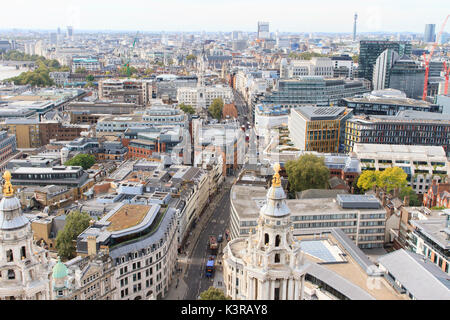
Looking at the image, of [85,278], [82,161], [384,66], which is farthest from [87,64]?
[85,278]

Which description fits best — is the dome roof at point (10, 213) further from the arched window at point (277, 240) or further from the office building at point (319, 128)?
the office building at point (319, 128)

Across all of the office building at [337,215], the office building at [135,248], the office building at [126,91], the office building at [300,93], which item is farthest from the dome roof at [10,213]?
the office building at [126,91]

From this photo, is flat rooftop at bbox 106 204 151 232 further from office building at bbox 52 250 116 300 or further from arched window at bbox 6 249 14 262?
arched window at bbox 6 249 14 262

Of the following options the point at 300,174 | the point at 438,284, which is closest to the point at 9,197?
the point at 438,284

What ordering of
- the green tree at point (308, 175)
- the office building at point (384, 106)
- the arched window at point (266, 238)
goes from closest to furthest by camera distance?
the arched window at point (266, 238) < the green tree at point (308, 175) < the office building at point (384, 106)

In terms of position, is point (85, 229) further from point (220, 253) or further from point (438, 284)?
point (438, 284)

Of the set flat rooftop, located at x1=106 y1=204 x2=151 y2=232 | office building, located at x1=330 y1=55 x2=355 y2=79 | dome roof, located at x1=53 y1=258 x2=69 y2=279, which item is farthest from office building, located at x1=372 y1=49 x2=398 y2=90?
dome roof, located at x1=53 y1=258 x2=69 y2=279
